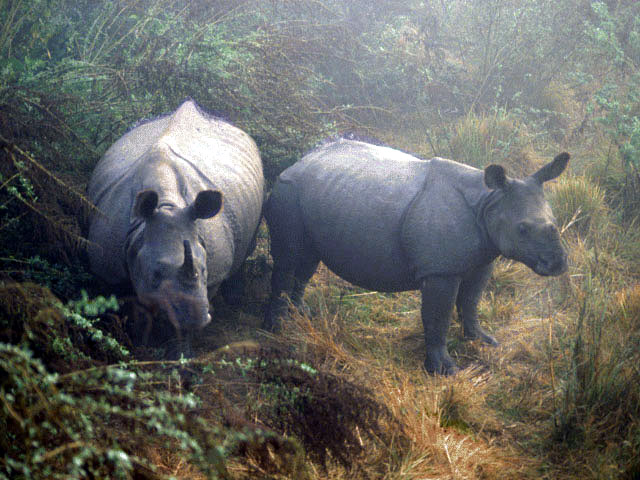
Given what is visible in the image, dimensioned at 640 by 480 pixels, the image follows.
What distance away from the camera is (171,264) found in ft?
10.9

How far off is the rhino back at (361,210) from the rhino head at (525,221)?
2.04 ft

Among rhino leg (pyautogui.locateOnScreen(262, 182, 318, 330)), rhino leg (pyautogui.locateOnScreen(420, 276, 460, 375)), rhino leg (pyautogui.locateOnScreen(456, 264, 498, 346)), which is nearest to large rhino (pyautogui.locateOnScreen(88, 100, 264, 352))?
rhino leg (pyautogui.locateOnScreen(262, 182, 318, 330))

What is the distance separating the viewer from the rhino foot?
459 cm

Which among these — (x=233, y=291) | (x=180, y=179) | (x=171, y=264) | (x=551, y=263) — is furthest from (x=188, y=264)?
(x=551, y=263)

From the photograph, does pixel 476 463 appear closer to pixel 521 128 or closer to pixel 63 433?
pixel 63 433

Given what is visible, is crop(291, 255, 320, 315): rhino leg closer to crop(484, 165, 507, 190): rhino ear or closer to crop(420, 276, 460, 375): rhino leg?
crop(420, 276, 460, 375): rhino leg

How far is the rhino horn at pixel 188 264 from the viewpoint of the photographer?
326 centimetres

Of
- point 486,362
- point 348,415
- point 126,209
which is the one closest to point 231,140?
point 126,209

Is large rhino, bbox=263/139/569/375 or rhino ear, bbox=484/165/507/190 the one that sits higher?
rhino ear, bbox=484/165/507/190

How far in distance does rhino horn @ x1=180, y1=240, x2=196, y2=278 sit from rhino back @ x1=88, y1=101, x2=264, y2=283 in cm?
53

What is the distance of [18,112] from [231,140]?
1723mm

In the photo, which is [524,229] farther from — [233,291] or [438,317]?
[233,291]

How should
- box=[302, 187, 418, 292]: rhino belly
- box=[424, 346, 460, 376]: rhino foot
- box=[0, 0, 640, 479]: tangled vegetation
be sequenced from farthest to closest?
box=[302, 187, 418, 292]: rhino belly → box=[424, 346, 460, 376]: rhino foot → box=[0, 0, 640, 479]: tangled vegetation

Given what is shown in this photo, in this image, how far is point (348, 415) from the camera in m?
2.77
